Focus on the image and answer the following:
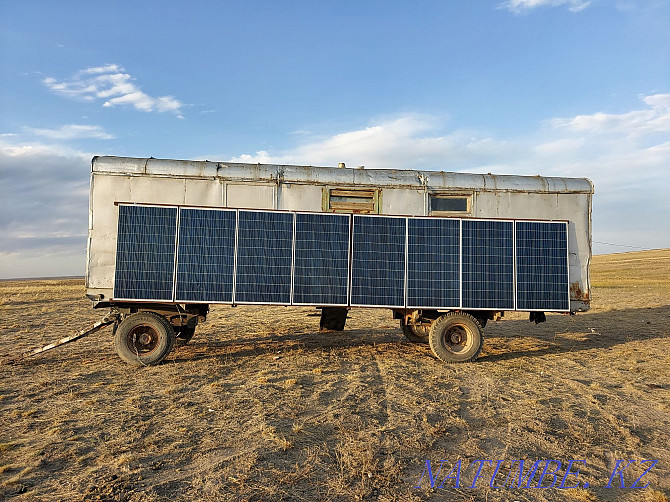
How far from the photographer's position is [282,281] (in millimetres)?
10234

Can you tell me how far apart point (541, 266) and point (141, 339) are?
9792 mm

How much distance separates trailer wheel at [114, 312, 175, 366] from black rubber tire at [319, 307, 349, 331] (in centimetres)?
384

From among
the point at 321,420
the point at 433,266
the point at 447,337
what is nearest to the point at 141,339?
the point at 321,420

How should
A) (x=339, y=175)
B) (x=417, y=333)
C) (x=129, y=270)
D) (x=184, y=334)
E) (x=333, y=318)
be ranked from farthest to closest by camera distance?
(x=417, y=333) < (x=184, y=334) < (x=333, y=318) < (x=339, y=175) < (x=129, y=270)

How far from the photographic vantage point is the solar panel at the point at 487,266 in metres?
10.5

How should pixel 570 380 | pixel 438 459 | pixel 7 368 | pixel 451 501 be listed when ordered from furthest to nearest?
1. pixel 7 368
2. pixel 570 380
3. pixel 438 459
4. pixel 451 501

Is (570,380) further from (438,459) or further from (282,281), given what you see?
(282,281)

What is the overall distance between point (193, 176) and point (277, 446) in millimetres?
7005

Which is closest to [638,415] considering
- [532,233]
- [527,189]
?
[532,233]

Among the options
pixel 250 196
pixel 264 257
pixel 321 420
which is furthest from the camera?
pixel 250 196

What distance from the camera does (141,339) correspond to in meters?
10.3

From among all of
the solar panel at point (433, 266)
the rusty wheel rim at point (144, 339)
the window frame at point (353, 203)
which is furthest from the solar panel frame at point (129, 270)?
the solar panel at point (433, 266)

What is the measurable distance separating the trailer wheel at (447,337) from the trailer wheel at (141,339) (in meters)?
6.29

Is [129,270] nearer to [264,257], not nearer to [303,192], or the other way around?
[264,257]
